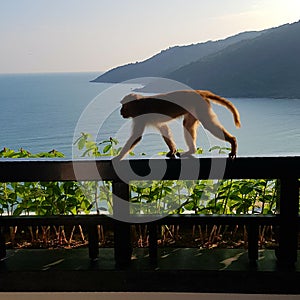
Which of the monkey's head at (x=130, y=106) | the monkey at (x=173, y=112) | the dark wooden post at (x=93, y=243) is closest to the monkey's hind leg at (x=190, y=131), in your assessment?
the monkey at (x=173, y=112)

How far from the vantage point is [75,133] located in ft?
5.12

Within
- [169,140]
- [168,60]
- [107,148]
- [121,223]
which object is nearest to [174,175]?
[169,140]

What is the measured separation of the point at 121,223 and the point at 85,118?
41 centimetres

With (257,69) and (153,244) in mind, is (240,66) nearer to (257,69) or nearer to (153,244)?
(257,69)

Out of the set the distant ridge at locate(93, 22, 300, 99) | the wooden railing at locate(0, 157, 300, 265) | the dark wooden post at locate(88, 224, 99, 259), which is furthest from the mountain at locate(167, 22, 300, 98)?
the dark wooden post at locate(88, 224, 99, 259)

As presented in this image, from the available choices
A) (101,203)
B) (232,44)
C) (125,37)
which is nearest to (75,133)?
(101,203)

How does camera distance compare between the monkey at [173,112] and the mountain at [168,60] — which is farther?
the mountain at [168,60]

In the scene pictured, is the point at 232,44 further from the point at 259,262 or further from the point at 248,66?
the point at 259,262

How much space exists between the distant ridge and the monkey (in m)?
0.31

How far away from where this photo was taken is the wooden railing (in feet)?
4.28

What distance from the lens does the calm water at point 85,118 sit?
1.49 meters

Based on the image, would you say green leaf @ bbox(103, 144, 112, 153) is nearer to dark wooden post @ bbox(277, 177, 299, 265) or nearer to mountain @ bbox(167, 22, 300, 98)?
mountain @ bbox(167, 22, 300, 98)

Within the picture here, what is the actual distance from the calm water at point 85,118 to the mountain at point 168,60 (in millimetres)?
84

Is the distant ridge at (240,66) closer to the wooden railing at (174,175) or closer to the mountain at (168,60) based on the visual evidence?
the mountain at (168,60)
